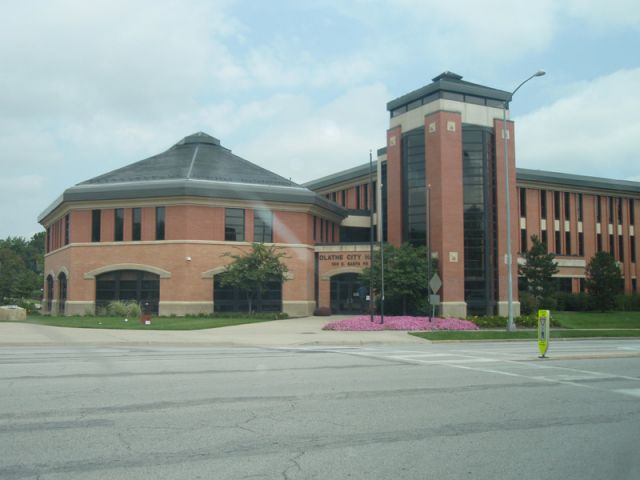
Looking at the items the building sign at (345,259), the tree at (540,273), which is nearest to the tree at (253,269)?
the building sign at (345,259)

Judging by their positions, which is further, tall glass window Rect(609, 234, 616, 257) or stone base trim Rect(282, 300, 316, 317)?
tall glass window Rect(609, 234, 616, 257)

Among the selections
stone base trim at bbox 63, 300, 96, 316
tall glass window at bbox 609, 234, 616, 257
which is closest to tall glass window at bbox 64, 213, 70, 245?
stone base trim at bbox 63, 300, 96, 316

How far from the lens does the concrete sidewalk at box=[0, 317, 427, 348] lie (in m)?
20.5

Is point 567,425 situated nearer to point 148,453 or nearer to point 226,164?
point 148,453

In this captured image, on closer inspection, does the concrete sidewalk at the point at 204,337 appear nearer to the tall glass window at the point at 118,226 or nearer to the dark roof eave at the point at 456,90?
the tall glass window at the point at 118,226

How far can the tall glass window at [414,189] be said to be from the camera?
1678 inches

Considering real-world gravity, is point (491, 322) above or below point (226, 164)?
below

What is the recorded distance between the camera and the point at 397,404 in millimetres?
9133

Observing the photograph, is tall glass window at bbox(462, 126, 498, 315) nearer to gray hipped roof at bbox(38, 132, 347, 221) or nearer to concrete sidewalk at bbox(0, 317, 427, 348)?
gray hipped roof at bbox(38, 132, 347, 221)

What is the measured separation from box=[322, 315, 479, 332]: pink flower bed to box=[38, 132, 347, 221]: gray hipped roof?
44.9ft

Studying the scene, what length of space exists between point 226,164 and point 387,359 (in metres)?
30.6

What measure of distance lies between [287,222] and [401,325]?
1496 cm

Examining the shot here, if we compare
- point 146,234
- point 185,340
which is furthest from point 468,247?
point 185,340

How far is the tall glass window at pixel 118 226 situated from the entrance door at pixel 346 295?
14.5 meters
